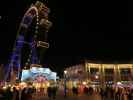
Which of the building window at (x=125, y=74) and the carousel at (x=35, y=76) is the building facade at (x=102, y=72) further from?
the carousel at (x=35, y=76)

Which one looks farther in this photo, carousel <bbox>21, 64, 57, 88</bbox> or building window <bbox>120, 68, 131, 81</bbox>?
building window <bbox>120, 68, 131, 81</bbox>

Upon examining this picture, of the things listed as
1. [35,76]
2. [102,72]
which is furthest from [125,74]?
[35,76]

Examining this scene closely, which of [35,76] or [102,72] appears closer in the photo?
[35,76]

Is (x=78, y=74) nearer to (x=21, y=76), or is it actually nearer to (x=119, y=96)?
(x=21, y=76)

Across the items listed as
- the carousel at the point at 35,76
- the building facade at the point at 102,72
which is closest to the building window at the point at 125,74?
the building facade at the point at 102,72

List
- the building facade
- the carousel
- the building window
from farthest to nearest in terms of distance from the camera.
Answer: the building window, the building facade, the carousel

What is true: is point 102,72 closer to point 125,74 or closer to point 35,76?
point 125,74

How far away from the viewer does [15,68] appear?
181 feet

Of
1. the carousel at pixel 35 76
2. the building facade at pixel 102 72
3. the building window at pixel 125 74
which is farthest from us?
the building window at pixel 125 74

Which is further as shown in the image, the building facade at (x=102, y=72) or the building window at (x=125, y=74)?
the building window at (x=125, y=74)

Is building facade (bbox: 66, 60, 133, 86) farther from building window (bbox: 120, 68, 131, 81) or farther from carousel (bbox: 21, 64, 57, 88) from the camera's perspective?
carousel (bbox: 21, 64, 57, 88)

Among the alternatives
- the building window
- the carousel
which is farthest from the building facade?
the carousel

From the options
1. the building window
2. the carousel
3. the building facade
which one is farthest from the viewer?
→ the building window

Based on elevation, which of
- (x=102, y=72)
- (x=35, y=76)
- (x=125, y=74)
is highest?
(x=102, y=72)
